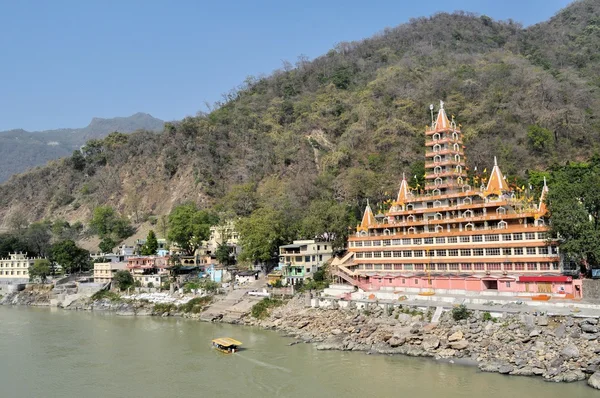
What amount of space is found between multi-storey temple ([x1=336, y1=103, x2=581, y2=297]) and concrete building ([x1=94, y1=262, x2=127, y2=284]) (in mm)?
29561

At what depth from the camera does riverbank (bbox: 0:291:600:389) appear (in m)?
25.7

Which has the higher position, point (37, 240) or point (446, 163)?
point (446, 163)

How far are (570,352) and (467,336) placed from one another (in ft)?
18.4

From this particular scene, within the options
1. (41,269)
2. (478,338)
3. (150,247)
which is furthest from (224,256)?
(478,338)

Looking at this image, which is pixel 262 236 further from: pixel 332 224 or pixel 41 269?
pixel 41 269

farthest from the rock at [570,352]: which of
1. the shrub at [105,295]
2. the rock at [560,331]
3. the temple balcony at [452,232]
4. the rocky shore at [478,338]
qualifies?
the shrub at [105,295]

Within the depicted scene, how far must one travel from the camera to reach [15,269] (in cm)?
7138

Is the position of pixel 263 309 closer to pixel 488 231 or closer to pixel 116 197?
pixel 488 231

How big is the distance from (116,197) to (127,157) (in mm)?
9782

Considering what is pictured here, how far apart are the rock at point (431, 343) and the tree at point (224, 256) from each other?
3471cm

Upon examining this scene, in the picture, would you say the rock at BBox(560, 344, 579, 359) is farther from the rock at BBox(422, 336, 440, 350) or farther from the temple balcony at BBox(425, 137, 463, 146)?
the temple balcony at BBox(425, 137, 463, 146)

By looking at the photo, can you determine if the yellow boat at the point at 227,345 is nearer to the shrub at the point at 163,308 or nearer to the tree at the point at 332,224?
the shrub at the point at 163,308

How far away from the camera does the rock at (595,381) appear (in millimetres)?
23358

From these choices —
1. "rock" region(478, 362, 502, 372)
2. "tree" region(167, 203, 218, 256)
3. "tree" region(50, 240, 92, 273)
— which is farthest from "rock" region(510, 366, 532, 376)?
"tree" region(50, 240, 92, 273)
